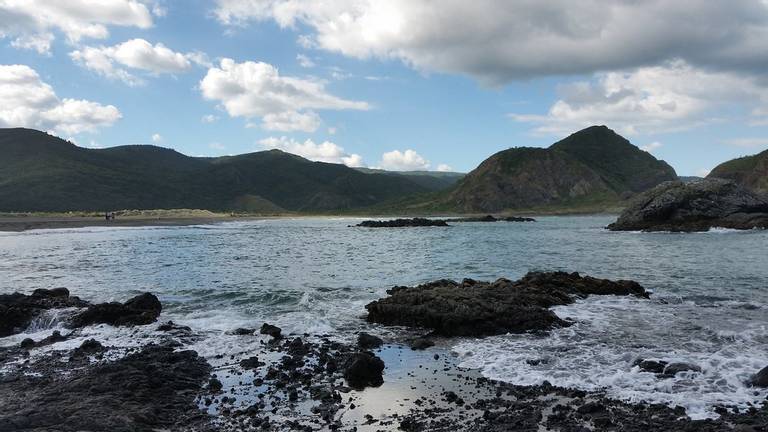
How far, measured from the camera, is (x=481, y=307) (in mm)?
21125

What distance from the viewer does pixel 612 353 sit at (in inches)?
655

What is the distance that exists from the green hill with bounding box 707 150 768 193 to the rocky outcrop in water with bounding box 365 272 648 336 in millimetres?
166755

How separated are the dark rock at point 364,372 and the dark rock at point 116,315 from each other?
11975 millimetres

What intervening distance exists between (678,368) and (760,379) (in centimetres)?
185

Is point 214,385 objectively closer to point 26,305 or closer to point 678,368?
point 678,368

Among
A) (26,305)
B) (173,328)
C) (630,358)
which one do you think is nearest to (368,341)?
(630,358)

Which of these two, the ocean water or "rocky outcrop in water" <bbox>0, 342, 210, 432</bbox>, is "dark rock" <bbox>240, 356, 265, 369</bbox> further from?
the ocean water

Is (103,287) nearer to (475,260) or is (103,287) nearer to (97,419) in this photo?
(97,419)

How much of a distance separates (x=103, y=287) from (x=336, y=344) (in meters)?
20.7

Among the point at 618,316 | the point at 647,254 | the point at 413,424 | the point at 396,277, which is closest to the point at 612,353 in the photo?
the point at 618,316

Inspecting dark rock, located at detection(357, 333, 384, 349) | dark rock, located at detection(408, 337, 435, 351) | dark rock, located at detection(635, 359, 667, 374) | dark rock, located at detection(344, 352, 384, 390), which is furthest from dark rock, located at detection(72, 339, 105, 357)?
dark rock, located at detection(635, 359, 667, 374)

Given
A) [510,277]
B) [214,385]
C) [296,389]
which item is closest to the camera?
[296,389]

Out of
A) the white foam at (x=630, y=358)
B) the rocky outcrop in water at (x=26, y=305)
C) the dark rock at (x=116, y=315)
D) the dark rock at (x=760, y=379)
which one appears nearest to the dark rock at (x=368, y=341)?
the white foam at (x=630, y=358)

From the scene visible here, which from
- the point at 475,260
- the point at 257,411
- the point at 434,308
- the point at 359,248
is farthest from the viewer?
the point at 359,248
